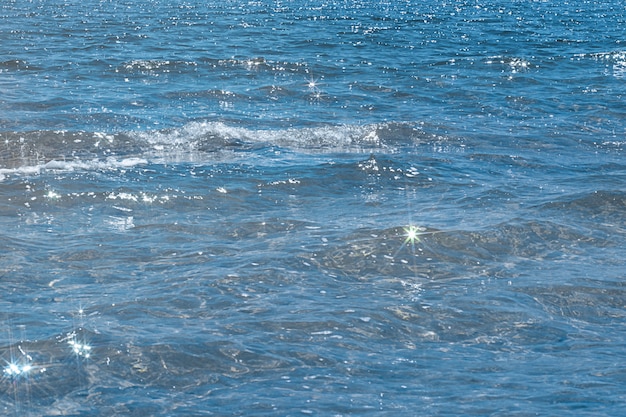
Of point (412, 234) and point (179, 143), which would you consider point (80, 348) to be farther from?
point (179, 143)

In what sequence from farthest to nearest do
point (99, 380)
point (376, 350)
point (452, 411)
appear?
point (376, 350)
point (99, 380)
point (452, 411)

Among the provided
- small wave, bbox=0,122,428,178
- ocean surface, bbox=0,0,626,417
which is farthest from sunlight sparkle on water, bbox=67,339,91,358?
small wave, bbox=0,122,428,178

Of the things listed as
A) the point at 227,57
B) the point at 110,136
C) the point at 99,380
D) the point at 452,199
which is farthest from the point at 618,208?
the point at 227,57

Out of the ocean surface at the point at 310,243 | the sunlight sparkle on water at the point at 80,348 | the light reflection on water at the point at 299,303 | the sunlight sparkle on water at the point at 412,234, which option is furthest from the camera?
the sunlight sparkle on water at the point at 412,234

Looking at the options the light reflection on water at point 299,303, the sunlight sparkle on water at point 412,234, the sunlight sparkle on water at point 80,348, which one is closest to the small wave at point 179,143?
the light reflection on water at point 299,303

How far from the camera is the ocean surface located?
5762mm

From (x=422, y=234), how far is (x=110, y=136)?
606cm

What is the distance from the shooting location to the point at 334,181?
35.1 feet

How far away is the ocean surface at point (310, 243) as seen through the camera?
576cm

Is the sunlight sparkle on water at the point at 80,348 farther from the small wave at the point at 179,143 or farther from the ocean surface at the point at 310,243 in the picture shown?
the small wave at the point at 179,143

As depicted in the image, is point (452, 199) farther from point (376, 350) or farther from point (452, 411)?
point (452, 411)

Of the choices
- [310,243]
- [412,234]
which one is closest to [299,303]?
[310,243]

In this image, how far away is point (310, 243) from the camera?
27.3 ft

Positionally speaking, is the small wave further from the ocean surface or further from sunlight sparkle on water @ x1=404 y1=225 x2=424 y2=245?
sunlight sparkle on water @ x1=404 y1=225 x2=424 y2=245
